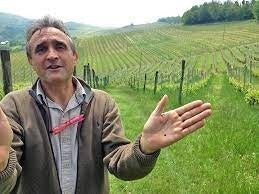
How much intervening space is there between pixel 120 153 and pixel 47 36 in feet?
3.16

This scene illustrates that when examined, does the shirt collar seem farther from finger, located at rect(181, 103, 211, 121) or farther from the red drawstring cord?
finger, located at rect(181, 103, 211, 121)

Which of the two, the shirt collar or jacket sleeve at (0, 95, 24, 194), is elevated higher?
the shirt collar

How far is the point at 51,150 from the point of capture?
11.6ft

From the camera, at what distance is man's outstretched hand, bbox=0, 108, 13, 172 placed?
9.20 ft

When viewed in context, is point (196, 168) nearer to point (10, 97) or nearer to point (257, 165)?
point (257, 165)

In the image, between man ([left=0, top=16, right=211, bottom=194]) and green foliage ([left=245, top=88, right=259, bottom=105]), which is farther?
green foliage ([left=245, top=88, right=259, bottom=105])

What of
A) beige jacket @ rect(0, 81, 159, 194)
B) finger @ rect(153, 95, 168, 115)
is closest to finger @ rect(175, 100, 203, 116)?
finger @ rect(153, 95, 168, 115)

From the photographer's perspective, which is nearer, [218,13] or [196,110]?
[196,110]

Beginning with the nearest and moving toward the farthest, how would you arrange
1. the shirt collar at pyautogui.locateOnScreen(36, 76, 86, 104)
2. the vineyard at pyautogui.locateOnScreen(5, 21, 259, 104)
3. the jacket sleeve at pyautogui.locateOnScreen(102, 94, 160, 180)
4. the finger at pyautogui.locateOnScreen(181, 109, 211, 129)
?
1. the finger at pyautogui.locateOnScreen(181, 109, 211, 129)
2. the jacket sleeve at pyautogui.locateOnScreen(102, 94, 160, 180)
3. the shirt collar at pyautogui.locateOnScreen(36, 76, 86, 104)
4. the vineyard at pyautogui.locateOnScreen(5, 21, 259, 104)

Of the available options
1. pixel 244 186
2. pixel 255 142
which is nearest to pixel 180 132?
pixel 244 186

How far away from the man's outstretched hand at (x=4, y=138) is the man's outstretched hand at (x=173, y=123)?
0.83m

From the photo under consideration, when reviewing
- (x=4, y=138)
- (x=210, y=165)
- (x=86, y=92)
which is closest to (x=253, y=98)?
(x=210, y=165)

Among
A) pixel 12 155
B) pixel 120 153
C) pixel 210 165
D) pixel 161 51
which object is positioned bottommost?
pixel 161 51

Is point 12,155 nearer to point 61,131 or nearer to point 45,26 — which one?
point 61,131
